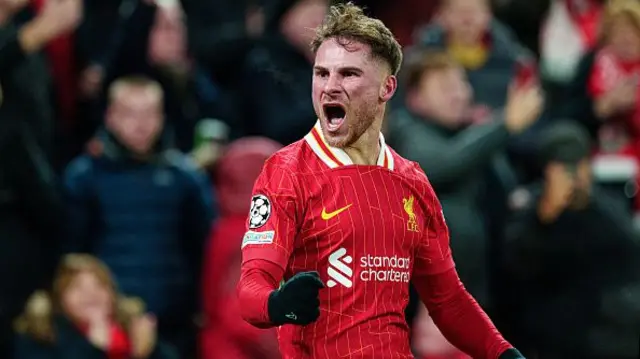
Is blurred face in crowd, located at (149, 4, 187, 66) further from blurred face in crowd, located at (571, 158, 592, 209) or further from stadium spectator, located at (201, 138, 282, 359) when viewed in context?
blurred face in crowd, located at (571, 158, 592, 209)

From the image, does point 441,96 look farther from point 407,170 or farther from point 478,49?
point 407,170

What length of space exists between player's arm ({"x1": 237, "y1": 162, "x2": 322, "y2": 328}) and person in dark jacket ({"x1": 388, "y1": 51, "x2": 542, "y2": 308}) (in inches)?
130

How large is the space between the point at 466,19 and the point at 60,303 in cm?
292

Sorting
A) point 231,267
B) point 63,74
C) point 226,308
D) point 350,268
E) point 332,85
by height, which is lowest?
point 226,308

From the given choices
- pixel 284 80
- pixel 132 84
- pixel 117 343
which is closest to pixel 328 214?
pixel 117 343

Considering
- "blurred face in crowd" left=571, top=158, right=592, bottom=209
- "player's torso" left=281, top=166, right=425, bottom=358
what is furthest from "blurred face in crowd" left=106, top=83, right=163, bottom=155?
"player's torso" left=281, top=166, right=425, bottom=358

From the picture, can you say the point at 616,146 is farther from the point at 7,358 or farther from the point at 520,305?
the point at 7,358

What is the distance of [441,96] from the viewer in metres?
7.45

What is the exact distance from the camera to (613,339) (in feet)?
24.7

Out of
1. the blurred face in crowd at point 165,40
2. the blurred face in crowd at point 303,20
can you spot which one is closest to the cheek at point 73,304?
the blurred face in crowd at point 165,40

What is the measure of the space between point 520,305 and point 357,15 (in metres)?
4.23

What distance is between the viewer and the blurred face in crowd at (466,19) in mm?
8273

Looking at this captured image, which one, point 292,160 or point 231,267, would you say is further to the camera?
point 231,267

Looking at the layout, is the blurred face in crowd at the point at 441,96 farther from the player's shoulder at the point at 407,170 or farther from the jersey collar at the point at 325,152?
the jersey collar at the point at 325,152
